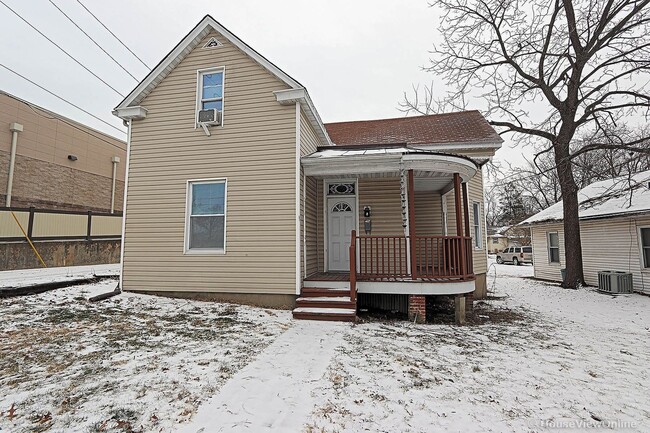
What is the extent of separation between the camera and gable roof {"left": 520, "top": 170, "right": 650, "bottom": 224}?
428 inches

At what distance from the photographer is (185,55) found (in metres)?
8.29

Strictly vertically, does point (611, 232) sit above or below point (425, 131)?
below

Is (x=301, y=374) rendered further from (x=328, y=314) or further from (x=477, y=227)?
(x=477, y=227)

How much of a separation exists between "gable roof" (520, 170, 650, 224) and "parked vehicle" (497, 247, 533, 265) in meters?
12.4

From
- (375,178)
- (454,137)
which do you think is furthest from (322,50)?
(375,178)

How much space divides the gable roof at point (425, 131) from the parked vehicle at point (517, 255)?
748 inches

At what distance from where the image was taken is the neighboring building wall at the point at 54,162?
577 inches

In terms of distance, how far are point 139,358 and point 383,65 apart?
21.0 metres

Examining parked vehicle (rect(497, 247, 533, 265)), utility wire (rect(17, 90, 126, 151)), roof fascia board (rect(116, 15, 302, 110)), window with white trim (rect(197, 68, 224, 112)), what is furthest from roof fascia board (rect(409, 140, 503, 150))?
parked vehicle (rect(497, 247, 533, 265))

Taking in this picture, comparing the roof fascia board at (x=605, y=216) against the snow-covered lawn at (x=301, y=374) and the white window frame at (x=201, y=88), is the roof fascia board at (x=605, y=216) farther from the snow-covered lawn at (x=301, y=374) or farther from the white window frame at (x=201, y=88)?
the white window frame at (x=201, y=88)

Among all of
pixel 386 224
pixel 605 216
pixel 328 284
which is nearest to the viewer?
pixel 328 284

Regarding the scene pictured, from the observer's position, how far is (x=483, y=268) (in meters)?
10.4

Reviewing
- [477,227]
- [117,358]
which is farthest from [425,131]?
[117,358]

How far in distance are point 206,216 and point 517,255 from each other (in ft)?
89.7
